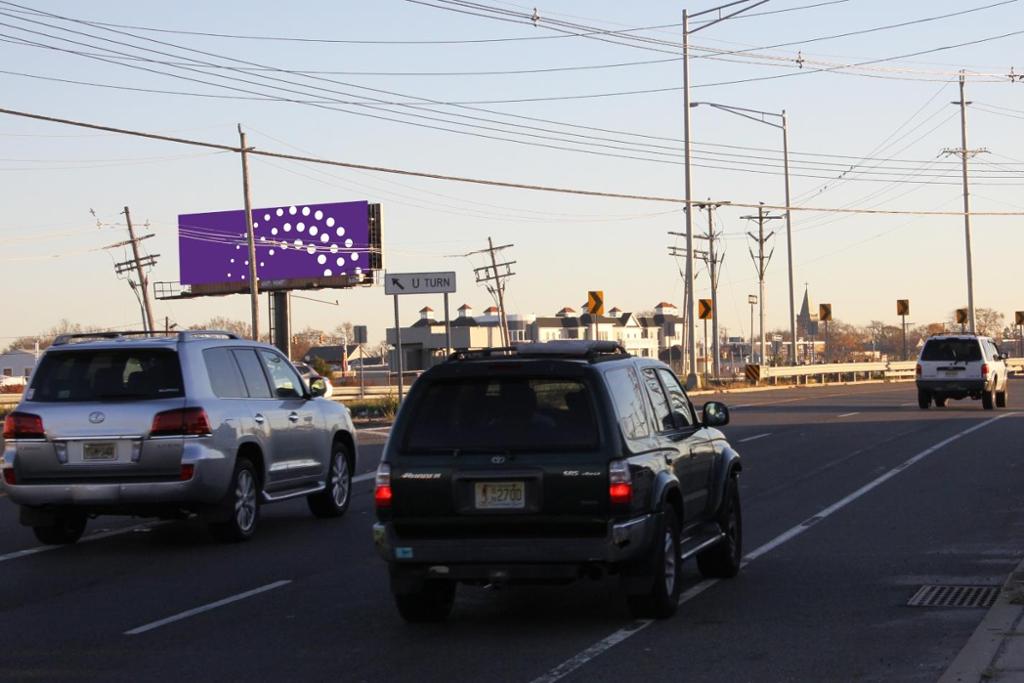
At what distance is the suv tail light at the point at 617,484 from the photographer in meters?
9.02

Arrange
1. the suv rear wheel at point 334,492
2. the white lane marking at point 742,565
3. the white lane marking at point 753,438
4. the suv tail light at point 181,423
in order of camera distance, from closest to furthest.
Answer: the white lane marking at point 742,565 < the suv tail light at point 181,423 < the suv rear wheel at point 334,492 < the white lane marking at point 753,438

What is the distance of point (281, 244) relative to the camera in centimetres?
8488

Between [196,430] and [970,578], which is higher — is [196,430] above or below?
above

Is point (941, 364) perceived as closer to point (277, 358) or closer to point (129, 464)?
point (277, 358)

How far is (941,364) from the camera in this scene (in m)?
38.2

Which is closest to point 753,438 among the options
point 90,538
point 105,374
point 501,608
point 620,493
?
point 90,538

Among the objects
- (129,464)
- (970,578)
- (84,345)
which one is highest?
(84,345)

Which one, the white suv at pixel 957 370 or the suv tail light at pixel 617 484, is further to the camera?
the white suv at pixel 957 370

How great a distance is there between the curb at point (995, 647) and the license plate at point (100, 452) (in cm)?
759

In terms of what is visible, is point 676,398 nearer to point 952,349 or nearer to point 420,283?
point 420,283

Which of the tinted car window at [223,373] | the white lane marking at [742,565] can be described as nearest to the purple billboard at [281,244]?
the white lane marking at [742,565]

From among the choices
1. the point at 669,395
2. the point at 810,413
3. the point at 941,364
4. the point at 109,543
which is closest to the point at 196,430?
the point at 109,543

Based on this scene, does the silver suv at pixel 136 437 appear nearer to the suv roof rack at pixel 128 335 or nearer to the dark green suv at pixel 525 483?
the suv roof rack at pixel 128 335

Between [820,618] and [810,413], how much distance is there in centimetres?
2693
